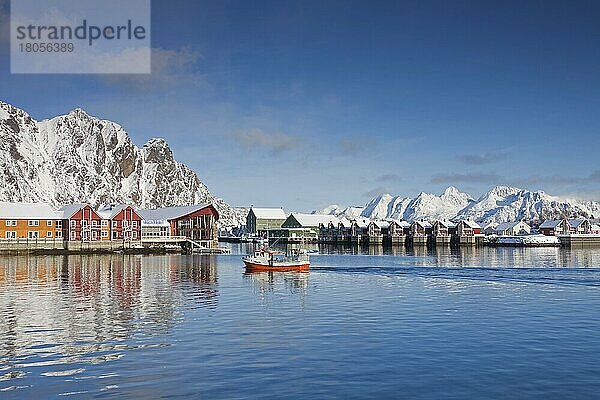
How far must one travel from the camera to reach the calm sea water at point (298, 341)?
1995cm

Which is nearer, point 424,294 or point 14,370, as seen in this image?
point 14,370

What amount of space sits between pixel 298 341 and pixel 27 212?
298 feet

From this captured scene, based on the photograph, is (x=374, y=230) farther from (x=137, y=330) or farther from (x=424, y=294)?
(x=137, y=330)

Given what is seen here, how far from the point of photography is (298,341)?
27.1 metres

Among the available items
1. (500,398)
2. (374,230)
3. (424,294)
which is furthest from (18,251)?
(374,230)

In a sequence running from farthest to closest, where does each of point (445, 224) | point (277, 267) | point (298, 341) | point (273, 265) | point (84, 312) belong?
point (445, 224)
point (273, 265)
point (277, 267)
point (84, 312)
point (298, 341)

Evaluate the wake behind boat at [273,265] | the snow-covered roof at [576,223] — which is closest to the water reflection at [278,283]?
the wake behind boat at [273,265]

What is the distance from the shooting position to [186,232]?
134m

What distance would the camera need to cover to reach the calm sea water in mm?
19953

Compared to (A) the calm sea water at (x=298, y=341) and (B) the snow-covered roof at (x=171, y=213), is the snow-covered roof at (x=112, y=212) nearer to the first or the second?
(B) the snow-covered roof at (x=171, y=213)

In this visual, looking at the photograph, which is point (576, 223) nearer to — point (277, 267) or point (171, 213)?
point (171, 213)

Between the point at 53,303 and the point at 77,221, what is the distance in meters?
73.4

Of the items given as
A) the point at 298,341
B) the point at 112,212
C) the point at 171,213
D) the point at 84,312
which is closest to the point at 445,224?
the point at 171,213

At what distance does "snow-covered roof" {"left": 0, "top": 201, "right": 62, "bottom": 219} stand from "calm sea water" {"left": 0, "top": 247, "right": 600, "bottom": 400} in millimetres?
57869
